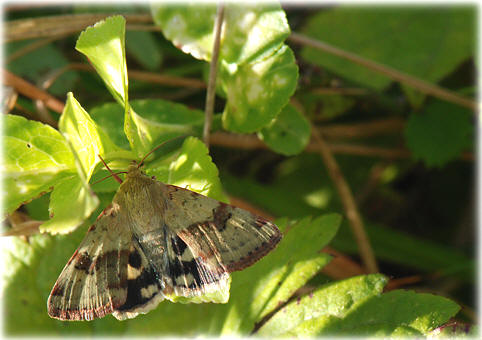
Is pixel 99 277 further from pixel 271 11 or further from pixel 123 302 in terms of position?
pixel 271 11

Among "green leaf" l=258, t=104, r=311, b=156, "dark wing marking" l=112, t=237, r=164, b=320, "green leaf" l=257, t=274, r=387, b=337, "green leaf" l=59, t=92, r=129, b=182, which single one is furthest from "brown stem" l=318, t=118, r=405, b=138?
"green leaf" l=59, t=92, r=129, b=182

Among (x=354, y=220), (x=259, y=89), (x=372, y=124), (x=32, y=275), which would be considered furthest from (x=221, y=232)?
(x=372, y=124)

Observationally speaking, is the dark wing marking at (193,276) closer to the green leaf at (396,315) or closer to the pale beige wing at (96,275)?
the pale beige wing at (96,275)

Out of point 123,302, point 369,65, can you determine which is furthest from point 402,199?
point 123,302

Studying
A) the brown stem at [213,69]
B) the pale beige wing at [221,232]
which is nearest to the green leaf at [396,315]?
the pale beige wing at [221,232]

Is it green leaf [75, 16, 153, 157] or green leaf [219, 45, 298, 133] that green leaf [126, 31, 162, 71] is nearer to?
green leaf [219, 45, 298, 133]

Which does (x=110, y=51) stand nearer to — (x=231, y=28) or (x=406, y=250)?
(x=231, y=28)
